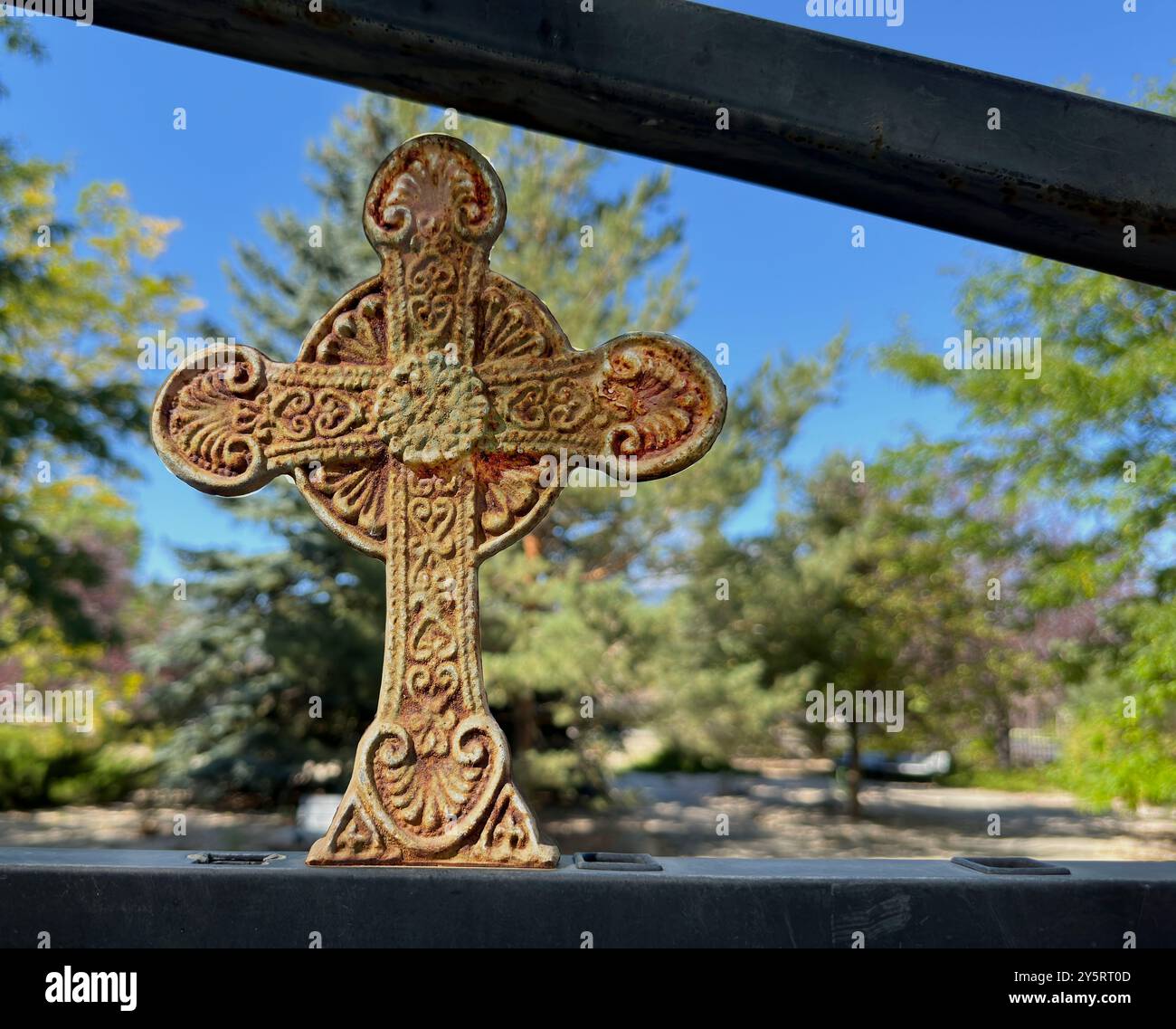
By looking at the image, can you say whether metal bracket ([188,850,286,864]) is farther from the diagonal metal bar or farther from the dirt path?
the dirt path

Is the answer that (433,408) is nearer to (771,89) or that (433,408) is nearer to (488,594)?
(771,89)

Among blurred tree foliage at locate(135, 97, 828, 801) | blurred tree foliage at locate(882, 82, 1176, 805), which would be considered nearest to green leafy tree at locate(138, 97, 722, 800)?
blurred tree foliage at locate(135, 97, 828, 801)

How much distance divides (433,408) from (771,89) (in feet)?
3.56

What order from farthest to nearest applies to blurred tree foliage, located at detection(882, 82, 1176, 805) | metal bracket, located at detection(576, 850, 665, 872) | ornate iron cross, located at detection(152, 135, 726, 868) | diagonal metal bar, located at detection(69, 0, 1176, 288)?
blurred tree foliage, located at detection(882, 82, 1176, 805), ornate iron cross, located at detection(152, 135, 726, 868), metal bracket, located at detection(576, 850, 665, 872), diagonal metal bar, located at detection(69, 0, 1176, 288)

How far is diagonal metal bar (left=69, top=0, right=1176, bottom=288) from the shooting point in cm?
190

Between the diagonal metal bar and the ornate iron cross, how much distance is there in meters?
0.43

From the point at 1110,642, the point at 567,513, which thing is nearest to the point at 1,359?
the point at 567,513

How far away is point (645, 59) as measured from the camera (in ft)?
6.33

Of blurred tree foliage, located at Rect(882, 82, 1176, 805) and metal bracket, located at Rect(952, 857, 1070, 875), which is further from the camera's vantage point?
blurred tree foliage, located at Rect(882, 82, 1176, 805)
